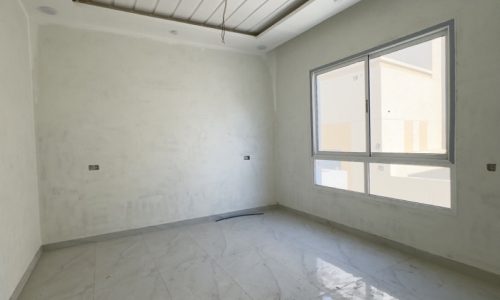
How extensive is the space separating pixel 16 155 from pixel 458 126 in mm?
4200

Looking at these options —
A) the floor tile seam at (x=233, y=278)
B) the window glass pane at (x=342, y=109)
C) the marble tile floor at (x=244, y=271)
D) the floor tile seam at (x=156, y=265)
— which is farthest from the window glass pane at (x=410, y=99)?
the floor tile seam at (x=156, y=265)

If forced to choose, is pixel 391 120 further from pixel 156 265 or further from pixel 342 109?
pixel 156 265

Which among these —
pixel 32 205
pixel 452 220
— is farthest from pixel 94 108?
pixel 452 220

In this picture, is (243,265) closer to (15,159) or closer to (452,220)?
(452,220)

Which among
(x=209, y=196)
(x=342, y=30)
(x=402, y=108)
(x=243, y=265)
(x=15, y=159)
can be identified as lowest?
(x=243, y=265)

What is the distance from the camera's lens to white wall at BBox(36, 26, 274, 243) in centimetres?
342

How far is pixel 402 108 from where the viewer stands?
122 inches

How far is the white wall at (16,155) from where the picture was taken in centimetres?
219

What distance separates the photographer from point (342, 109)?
384cm

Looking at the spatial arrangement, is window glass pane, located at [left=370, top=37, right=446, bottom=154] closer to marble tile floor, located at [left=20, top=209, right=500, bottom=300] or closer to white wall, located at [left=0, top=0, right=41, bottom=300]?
marble tile floor, located at [left=20, top=209, right=500, bottom=300]

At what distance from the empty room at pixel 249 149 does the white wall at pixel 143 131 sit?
0.9 inches

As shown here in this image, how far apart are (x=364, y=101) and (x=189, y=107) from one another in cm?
257

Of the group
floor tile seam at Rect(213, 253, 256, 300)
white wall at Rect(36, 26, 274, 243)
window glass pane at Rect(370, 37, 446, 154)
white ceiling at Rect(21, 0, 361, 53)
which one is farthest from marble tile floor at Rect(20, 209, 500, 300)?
white ceiling at Rect(21, 0, 361, 53)

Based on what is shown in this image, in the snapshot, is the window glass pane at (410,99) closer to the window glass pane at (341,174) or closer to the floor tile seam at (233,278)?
the window glass pane at (341,174)
